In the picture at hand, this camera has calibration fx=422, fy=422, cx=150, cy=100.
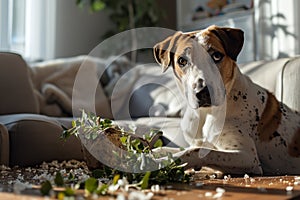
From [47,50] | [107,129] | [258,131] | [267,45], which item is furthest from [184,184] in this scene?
[47,50]

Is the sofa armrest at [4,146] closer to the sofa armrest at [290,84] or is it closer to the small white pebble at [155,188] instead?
the small white pebble at [155,188]

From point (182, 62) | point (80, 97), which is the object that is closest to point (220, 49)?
point (182, 62)

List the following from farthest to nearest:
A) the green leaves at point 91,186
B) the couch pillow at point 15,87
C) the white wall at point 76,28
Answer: the white wall at point 76,28
the couch pillow at point 15,87
the green leaves at point 91,186

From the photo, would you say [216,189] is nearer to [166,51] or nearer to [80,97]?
[166,51]

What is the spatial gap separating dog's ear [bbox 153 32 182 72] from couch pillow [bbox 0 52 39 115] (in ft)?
3.09

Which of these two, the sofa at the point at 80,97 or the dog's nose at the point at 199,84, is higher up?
the dog's nose at the point at 199,84

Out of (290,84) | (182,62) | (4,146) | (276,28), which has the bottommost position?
(4,146)

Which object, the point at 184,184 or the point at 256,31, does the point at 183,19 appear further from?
the point at 184,184

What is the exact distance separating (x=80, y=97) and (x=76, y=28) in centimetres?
135

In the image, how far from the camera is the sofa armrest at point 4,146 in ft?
5.24

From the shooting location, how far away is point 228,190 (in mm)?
977

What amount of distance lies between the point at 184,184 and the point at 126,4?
9.20 feet

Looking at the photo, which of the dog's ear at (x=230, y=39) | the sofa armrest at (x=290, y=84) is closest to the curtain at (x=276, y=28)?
the sofa armrest at (x=290, y=84)

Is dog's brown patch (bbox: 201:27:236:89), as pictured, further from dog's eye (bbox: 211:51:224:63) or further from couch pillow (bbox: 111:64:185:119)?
couch pillow (bbox: 111:64:185:119)
